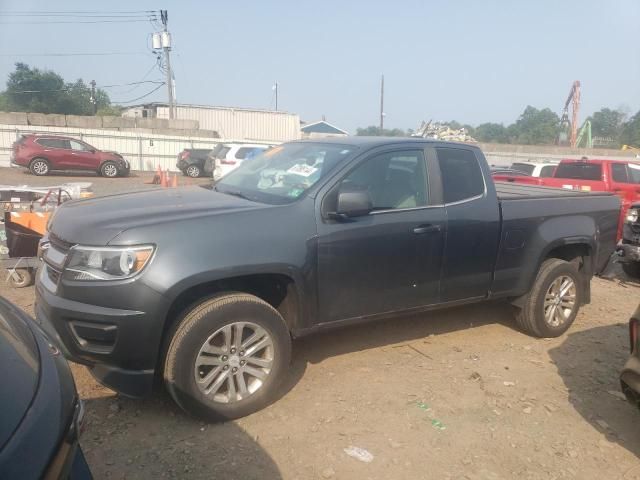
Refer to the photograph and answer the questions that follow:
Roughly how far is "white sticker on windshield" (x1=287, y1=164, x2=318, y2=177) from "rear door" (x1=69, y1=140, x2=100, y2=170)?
19.5 meters

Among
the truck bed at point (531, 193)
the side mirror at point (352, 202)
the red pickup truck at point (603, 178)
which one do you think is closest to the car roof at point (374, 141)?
the side mirror at point (352, 202)

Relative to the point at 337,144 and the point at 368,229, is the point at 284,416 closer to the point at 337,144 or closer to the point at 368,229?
the point at 368,229

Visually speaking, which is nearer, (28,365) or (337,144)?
(28,365)

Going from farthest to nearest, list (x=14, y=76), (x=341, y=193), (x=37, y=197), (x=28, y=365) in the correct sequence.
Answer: (x=14, y=76), (x=37, y=197), (x=341, y=193), (x=28, y=365)

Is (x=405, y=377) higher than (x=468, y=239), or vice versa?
(x=468, y=239)

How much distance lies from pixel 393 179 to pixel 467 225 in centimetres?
75

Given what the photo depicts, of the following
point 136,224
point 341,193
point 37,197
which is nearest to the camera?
point 136,224

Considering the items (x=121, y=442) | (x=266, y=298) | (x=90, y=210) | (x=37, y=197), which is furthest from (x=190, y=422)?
(x=37, y=197)

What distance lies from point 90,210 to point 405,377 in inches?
104

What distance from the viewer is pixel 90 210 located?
343cm

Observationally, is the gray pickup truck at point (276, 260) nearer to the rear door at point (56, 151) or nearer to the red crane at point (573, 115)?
the rear door at point (56, 151)

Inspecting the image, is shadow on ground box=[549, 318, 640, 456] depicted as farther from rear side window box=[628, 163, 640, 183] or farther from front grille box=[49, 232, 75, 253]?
rear side window box=[628, 163, 640, 183]

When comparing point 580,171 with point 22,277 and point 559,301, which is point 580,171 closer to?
point 559,301

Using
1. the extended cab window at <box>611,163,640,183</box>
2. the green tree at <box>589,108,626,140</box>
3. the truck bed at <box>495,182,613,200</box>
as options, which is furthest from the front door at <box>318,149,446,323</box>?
the green tree at <box>589,108,626,140</box>
